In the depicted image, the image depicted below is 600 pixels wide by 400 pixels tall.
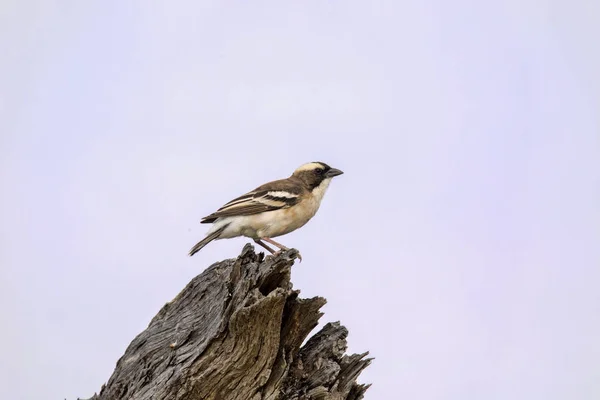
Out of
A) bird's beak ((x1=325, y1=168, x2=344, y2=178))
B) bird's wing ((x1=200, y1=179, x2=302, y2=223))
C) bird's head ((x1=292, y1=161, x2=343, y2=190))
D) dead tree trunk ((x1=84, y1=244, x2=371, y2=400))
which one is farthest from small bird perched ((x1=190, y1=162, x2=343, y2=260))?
dead tree trunk ((x1=84, y1=244, x2=371, y2=400))

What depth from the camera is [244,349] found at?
330 inches

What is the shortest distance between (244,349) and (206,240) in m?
3.89

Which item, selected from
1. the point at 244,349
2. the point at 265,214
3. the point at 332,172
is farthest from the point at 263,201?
the point at 244,349

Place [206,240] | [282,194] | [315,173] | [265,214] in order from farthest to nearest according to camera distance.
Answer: [315,173] → [282,194] → [265,214] → [206,240]

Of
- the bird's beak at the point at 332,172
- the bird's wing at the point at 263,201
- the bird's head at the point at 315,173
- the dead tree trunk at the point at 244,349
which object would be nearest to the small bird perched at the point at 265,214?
the bird's wing at the point at 263,201

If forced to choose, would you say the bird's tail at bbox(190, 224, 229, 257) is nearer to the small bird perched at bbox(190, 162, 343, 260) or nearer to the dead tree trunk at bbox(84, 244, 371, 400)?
the small bird perched at bbox(190, 162, 343, 260)

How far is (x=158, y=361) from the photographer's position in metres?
9.04

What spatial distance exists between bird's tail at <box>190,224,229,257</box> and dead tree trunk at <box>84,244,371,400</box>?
8.03 ft

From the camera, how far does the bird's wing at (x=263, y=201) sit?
40.1 ft

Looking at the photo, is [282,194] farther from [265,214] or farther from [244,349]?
[244,349]

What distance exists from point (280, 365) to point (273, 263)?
3.53 ft

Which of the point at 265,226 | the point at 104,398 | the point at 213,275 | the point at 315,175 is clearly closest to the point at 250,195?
the point at 265,226

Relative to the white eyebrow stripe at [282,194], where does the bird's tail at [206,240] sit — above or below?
below

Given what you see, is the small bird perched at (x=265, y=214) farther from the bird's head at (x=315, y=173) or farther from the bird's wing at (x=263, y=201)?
the bird's head at (x=315, y=173)
